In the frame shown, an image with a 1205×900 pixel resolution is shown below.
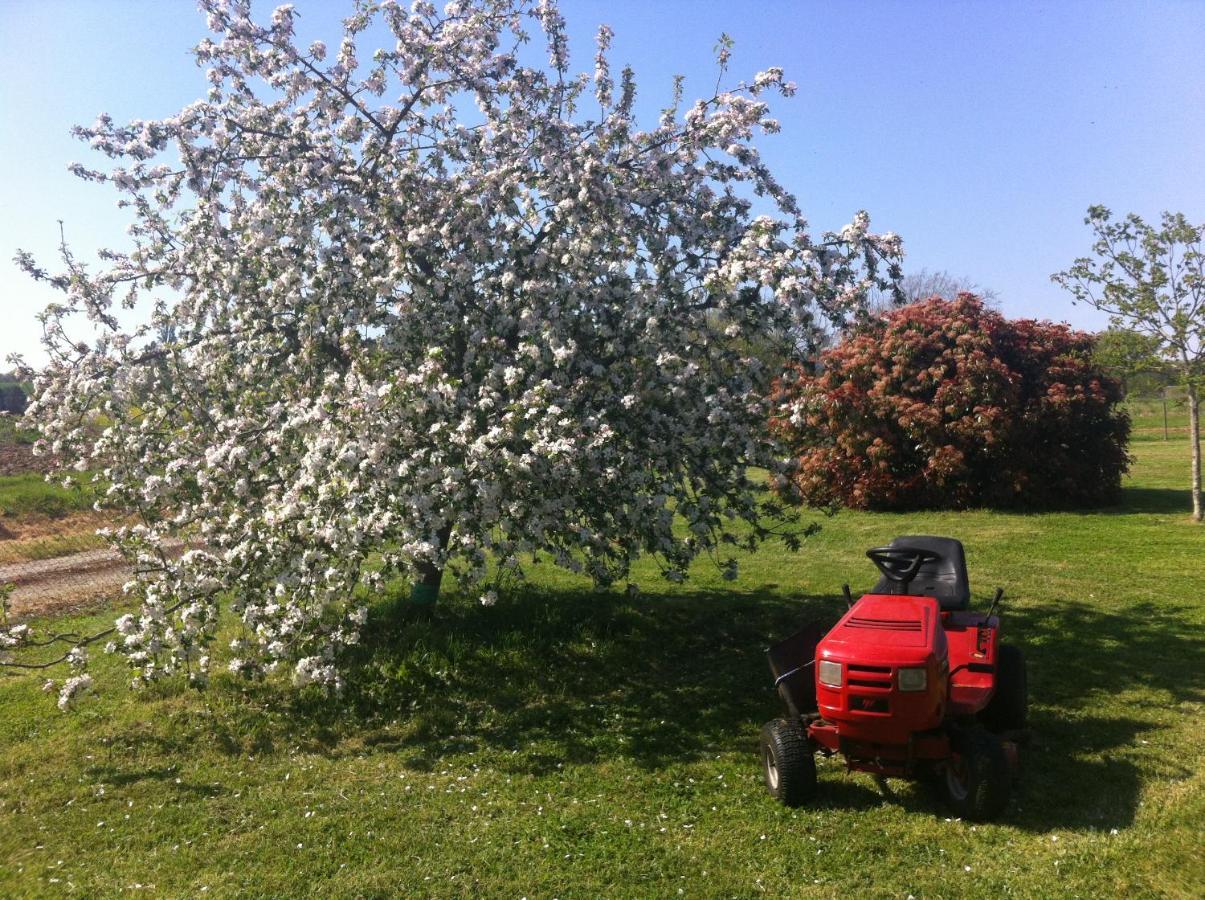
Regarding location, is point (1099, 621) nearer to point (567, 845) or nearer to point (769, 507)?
point (769, 507)

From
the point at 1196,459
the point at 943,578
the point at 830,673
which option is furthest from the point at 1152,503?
the point at 830,673

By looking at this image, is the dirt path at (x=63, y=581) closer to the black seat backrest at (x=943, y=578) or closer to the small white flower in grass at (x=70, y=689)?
the small white flower in grass at (x=70, y=689)

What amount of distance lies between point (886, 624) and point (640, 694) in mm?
2968

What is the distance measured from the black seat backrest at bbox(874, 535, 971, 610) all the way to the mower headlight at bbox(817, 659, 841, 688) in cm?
133

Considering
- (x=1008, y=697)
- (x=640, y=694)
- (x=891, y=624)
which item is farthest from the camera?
(x=640, y=694)

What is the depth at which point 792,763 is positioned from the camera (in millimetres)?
4980

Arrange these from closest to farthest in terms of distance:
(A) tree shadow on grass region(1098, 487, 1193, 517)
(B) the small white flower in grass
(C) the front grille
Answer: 1. (C) the front grille
2. (B) the small white flower in grass
3. (A) tree shadow on grass region(1098, 487, 1193, 517)

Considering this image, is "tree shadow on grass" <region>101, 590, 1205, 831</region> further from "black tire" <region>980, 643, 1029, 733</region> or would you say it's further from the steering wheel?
the steering wheel

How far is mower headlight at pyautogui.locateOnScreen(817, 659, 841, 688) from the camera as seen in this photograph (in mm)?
4645

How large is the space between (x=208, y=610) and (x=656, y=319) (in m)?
4.11

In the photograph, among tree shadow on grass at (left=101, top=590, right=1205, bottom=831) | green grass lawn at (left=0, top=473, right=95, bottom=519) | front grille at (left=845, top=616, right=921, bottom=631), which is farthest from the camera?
green grass lawn at (left=0, top=473, right=95, bottom=519)

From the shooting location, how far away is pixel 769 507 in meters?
7.99

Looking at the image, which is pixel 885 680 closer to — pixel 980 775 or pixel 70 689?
pixel 980 775

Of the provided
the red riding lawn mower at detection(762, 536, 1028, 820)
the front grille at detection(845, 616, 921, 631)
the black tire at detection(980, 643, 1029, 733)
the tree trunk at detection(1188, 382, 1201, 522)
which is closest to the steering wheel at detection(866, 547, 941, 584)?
the red riding lawn mower at detection(762, 536, 1028, 820)
